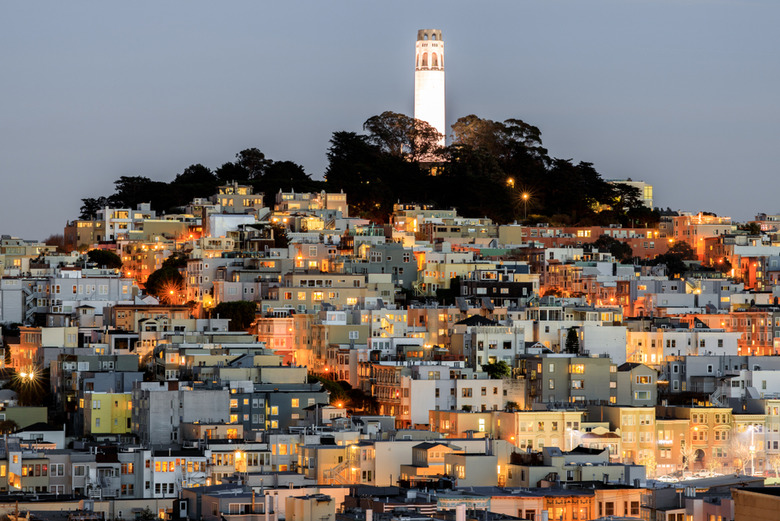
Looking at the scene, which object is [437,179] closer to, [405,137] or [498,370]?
[405,137]

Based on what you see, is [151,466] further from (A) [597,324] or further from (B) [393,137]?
(B) [393,137]

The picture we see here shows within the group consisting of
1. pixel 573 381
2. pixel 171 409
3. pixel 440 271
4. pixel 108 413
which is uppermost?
pixel 440 271

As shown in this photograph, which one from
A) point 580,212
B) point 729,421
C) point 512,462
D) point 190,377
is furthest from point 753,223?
point 512,462

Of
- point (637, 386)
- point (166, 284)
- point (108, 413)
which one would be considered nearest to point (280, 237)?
point (166, 284)

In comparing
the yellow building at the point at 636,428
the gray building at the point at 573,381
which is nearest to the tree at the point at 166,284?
the gray building at the point at 573,381

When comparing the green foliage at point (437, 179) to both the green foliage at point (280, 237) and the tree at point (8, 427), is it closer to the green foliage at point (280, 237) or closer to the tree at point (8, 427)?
the green foliage at point (280, 237)

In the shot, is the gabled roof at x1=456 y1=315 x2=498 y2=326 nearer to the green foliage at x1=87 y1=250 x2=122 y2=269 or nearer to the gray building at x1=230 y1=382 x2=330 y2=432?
the gray building at x1=230 y1=382 x2=330 y2=432

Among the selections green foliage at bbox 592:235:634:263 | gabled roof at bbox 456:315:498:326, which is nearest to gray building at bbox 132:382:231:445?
gabled roof at bbox 456:315:498:326
